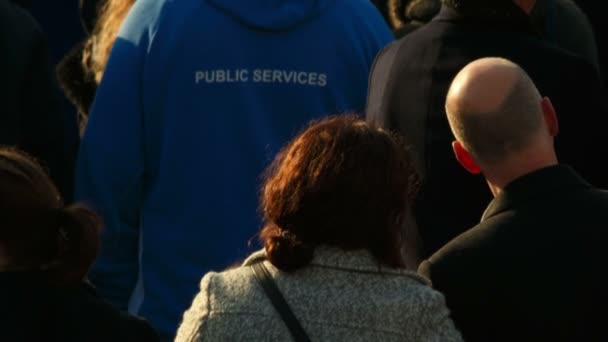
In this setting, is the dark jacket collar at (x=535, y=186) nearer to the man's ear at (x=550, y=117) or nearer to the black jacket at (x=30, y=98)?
the man's ear at (x=550, y=117)

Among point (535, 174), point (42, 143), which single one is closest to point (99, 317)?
point (535, 174)

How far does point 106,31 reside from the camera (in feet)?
20.4

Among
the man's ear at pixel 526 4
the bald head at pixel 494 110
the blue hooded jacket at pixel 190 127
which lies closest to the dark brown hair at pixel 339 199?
the bald head at pixel 494 110

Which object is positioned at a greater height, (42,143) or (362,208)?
(362,208)

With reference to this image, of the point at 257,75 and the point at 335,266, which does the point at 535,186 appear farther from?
the point at 257,75

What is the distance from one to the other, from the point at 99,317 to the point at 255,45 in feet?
4.21

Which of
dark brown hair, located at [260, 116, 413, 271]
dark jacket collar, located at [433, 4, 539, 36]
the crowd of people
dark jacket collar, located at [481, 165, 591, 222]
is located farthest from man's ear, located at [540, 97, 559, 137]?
dark jacket collar, located at [433, 4, 539, 36]

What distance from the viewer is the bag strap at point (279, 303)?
3963 mm

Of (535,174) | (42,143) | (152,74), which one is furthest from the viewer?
(42,143)

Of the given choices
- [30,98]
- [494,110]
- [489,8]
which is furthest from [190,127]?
[30,98]

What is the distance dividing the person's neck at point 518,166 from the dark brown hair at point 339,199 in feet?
1.23

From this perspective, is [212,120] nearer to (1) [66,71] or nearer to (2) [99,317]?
(2) [99,317]

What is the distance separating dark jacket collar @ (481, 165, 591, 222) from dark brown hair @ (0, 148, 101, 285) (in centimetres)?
94

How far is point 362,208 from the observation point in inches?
158
